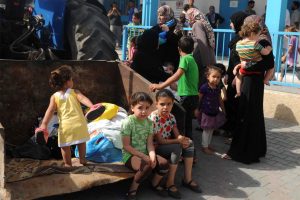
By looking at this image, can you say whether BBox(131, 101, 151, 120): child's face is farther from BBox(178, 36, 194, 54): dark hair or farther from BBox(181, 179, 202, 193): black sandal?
BBox(178, 36, 194, 54): dark hair

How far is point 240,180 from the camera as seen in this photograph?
169 inches

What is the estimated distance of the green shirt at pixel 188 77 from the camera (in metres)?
4.53

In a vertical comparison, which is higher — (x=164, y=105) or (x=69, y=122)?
(x=164, y=105)

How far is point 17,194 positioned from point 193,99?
7.24 ft

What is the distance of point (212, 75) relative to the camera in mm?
4871

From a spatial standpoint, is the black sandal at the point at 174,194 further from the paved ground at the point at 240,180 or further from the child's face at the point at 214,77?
the child's face at the point at 214,77

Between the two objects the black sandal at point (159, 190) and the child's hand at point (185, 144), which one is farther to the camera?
the child's hand at point (185, 144)

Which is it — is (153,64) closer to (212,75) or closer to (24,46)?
(212,75)

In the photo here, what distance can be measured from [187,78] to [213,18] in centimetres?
1028

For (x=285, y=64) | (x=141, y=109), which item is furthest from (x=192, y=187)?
(x=285, y=64)

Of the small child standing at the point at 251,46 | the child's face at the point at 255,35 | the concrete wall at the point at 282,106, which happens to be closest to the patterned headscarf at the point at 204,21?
the small child standing at the point at 251,46

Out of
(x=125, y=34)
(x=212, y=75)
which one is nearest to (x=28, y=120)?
(x=212, y=75)

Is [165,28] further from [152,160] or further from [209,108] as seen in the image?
[152,160]

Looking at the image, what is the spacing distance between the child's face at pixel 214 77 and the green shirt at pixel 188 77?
29 centimetres
